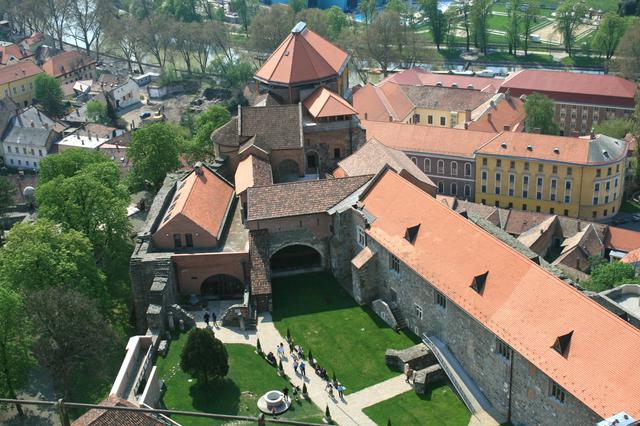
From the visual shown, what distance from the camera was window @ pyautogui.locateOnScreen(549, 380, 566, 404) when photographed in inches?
1658

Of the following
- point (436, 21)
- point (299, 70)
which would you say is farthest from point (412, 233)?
point (436, 21)

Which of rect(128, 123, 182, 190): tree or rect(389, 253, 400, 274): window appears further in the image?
rect(128, 123, 182, 190): tree

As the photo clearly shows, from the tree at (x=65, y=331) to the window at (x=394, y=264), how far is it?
19933 millimetres

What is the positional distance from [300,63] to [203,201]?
21.8 metres

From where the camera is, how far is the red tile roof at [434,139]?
99.4 metres

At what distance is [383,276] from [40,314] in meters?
23.6

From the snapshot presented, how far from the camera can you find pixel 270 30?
165m

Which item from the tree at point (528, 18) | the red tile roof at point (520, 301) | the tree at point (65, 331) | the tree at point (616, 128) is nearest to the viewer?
the red tile roof at point (520, 301)

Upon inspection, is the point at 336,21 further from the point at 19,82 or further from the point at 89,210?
the point at 89,210

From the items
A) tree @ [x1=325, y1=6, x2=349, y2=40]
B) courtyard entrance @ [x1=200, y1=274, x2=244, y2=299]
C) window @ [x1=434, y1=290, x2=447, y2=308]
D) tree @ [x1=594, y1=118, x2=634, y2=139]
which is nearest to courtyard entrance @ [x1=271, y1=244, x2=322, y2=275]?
courtyard entrance @ [x1=200, y1=274, x2=244, y2=299]

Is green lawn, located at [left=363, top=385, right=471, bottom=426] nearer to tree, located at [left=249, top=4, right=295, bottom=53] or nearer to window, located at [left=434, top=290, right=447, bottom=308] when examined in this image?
window, located at [left=434, top=290, right=447, bottom=308]

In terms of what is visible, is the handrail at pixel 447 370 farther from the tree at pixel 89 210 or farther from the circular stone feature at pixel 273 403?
the tree at pixel 89 210

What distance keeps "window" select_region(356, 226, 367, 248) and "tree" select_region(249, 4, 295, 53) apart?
109m

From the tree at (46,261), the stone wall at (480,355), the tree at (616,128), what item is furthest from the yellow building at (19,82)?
the stone wall at (480,355)
